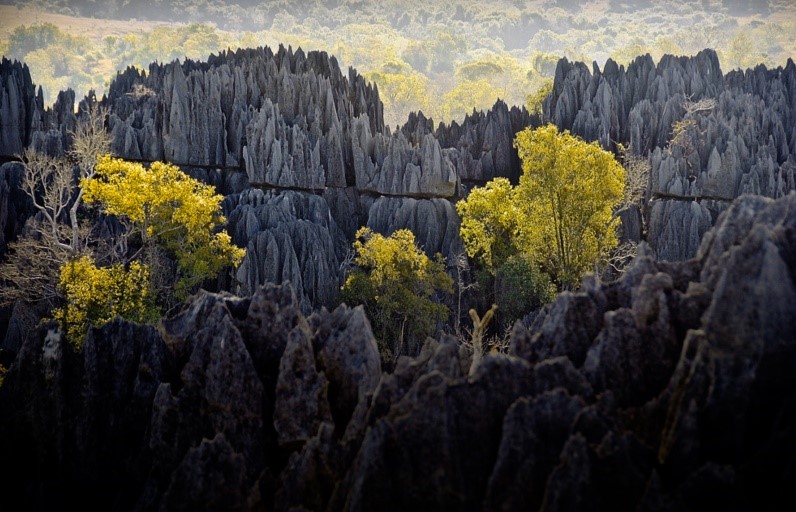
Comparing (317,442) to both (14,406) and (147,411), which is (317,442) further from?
(14,406)

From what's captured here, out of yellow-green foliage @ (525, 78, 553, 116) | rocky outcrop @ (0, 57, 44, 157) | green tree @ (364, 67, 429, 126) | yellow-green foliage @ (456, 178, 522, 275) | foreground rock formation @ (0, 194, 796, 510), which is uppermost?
green tree @ (364, 67, 429, 126)

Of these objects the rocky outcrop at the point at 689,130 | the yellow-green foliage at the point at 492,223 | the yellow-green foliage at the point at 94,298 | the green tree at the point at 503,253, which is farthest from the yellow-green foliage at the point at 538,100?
the yellow-green foliage at the point at 94,298

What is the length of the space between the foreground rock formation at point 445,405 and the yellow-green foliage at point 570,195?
48.3ft

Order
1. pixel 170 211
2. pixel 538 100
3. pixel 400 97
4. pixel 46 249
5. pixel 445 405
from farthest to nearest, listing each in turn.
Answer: pixel 400 97 → pixel 538 100 → pixel 46 249 → pixel 170 211 → pixel 445 405

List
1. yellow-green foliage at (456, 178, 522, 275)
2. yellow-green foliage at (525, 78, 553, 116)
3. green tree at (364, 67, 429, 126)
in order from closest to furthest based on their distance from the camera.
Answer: yellow-green foliage at (456, 178, 522, 275) → yellow-green foliage at (525, 78, 553, 116) → green tree at (364, 67, 429, 126)

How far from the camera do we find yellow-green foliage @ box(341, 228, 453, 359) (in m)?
33.7

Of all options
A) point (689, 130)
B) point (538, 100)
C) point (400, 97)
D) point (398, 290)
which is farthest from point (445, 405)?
point (400, 97)

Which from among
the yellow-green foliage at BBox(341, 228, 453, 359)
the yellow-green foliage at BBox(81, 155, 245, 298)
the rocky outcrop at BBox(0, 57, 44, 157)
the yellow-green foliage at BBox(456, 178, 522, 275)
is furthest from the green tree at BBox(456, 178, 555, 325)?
the rocky outcrop at BBox(0, 57, 44, 157)

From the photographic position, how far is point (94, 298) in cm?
2808

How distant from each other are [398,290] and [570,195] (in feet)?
26.9

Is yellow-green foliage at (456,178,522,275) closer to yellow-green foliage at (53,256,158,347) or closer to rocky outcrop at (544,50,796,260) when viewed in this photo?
rocky outcrop at (544,50,796,260)

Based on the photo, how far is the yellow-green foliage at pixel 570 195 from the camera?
3134 centimetres

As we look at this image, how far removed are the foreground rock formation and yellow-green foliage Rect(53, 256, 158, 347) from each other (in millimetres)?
6828

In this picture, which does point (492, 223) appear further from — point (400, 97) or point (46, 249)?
point (400, 97)
